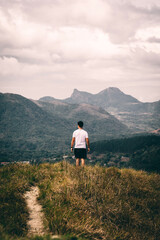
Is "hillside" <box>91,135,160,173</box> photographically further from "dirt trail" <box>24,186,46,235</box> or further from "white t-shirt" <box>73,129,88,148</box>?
"dirt trail" <box>24,186,46,235</box>

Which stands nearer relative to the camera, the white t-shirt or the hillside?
the white t-shirt

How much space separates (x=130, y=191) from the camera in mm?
7230

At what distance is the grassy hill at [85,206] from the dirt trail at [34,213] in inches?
7.1

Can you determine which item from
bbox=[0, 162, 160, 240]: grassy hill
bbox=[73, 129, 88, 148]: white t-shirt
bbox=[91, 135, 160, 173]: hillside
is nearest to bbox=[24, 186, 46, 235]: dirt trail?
bbox=[0, 162, 160, 240]: grassy hill

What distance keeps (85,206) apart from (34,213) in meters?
1.59

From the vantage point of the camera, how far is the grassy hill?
442cm

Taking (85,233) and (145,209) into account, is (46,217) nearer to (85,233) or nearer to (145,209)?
(85,233)

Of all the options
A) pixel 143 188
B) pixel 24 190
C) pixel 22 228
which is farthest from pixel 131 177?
pixel 22 228

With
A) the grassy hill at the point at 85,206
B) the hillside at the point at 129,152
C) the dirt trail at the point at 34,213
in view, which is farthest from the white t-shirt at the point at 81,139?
the hillside at the point at 129,152

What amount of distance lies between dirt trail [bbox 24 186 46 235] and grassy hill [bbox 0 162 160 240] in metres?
0.18

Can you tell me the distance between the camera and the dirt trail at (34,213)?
439 cm

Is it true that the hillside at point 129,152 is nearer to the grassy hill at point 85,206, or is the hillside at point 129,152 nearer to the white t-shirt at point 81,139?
the white t-shirt at point 81,139

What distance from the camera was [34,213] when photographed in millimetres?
5203

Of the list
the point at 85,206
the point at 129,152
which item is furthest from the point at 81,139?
the point at 129,152
